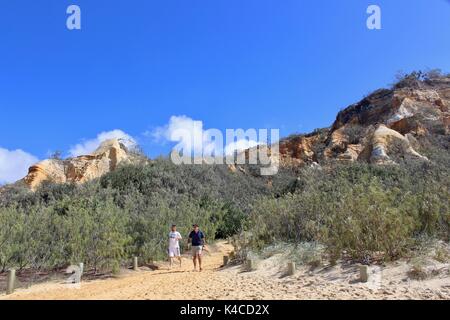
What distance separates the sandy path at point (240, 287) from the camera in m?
6.35

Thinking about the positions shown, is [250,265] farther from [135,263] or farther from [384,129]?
[384,129]

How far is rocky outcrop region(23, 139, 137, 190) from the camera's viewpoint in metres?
26.3

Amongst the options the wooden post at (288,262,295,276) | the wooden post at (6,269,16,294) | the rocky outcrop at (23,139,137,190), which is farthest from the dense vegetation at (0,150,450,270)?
the rocky outcrop at (23,139,137,190)

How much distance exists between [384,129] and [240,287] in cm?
1887

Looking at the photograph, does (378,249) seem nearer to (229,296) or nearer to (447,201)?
(447,201)

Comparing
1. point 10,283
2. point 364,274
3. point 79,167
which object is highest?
point 79,167

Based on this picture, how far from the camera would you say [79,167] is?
2700cm

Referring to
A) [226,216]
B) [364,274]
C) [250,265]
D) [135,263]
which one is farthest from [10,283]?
[226,216]

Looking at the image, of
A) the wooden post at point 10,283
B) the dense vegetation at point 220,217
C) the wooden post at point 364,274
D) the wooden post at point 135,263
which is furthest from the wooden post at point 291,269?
the wooden post at point 10,283

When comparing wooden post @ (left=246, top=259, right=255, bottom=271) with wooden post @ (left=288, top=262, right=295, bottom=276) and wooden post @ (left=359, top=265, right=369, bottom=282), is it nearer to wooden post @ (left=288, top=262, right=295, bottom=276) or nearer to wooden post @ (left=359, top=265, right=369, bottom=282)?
wooden post @ (left=288, top=262, right=295, bottom=276)

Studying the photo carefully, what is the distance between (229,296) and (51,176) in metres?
22.6

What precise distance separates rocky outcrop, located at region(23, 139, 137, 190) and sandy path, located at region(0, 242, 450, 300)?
16.7 m

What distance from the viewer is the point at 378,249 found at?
27.0ft
